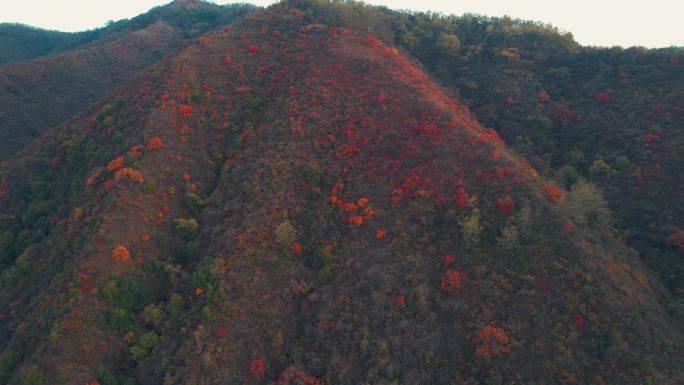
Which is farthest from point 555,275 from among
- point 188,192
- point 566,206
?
point 188,192

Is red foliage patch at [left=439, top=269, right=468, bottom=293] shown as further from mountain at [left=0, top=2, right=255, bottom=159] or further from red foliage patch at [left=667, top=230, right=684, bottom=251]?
mountain at [left=0, top=2, right=255, bottom=159]

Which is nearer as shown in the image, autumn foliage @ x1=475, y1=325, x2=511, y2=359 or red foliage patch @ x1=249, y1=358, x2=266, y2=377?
autumn foliage @ x1=475, y1=325, x2=511, y2=359

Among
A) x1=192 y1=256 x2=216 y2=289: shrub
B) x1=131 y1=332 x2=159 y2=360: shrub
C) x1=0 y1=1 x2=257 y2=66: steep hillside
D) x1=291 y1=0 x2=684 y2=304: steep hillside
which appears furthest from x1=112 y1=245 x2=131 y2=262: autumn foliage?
x1=0 y1=1 x2=257 y2=66: steep hillside

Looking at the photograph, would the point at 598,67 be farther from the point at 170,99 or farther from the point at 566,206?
the point at 170,99

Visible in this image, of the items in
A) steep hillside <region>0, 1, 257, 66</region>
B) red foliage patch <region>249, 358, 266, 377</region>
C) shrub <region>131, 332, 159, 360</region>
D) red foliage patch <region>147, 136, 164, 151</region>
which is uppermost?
steep hillside <region>0, 1, 257, 66</region>

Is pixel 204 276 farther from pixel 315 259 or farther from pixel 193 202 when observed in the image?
pixel 193 202

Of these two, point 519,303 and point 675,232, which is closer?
point 519,303

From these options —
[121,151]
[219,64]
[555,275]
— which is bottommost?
[555,275]
